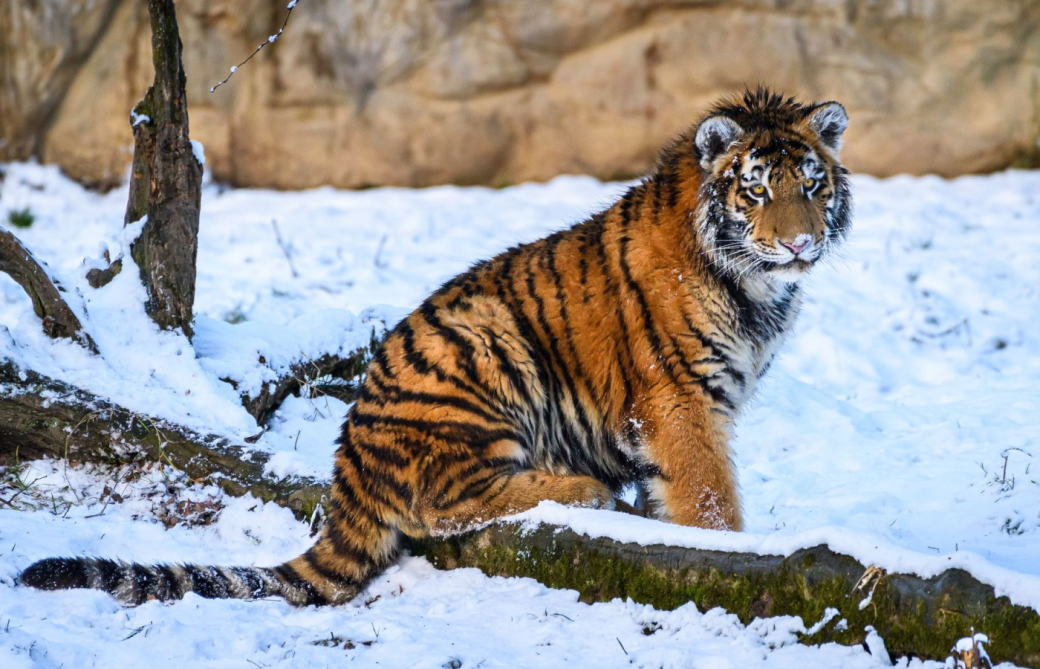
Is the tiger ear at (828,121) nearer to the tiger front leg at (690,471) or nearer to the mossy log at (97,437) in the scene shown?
the tiger front leg at (690,471)

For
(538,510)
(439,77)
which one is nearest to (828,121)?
(538,510)

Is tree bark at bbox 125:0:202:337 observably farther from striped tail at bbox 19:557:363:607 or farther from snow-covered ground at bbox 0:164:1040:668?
striped tail at bbox 19:557:363:607

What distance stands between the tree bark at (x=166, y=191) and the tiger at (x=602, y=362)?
149cm

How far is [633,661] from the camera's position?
9.62 feet

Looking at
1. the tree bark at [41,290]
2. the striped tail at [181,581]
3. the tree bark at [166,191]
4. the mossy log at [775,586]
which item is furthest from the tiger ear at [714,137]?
the tree bark at [41,290]

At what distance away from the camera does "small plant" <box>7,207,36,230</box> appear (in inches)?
364

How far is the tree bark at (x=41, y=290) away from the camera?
4.54 m

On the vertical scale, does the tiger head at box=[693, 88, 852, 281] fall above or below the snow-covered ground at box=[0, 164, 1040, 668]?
above

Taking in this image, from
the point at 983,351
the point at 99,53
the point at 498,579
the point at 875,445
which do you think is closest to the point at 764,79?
the point at 983,351

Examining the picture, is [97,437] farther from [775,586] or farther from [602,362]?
[775,586]

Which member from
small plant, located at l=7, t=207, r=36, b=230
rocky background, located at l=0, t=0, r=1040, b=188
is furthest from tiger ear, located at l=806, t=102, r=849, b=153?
small plant, located at l=7, t=207, r=36, b=230

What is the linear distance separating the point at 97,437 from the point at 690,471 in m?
2.60

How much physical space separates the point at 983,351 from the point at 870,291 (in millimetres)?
1127

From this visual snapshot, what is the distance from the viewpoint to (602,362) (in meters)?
4.13
